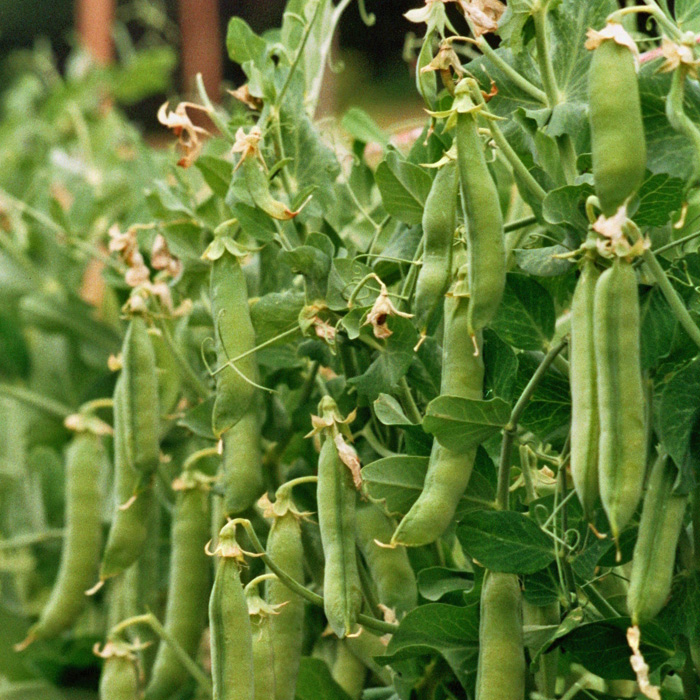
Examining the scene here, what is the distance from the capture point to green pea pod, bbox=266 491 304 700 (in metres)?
0.64

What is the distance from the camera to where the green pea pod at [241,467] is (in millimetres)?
687

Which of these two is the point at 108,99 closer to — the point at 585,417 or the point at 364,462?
the point at 364,462

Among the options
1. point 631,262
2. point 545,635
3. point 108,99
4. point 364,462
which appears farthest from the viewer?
point 108,99

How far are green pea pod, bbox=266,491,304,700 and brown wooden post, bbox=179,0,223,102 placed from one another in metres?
2.33

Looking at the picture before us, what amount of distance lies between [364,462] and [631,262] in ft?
0.92

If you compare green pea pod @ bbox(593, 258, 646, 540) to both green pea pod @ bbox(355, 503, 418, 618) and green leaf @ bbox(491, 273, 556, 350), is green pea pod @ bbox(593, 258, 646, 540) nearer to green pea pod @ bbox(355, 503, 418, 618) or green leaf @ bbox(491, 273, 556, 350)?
green leaf @ bbox(491, 273, 556, 350)

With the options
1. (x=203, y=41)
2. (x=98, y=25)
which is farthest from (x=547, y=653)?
(x=98, y=25)

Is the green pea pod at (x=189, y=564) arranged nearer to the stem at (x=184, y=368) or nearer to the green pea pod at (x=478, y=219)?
the stem at (x=184, y=368)

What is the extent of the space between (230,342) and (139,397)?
0.40ft

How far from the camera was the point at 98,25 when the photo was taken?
113 inches

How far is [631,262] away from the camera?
1.59ft

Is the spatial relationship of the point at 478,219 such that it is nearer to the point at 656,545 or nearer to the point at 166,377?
the point at 656,545

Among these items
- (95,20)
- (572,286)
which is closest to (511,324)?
(572,286)

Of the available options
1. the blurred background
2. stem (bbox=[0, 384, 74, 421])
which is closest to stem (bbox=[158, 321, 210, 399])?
stem (bbox=[0, 384, 74, 421])
